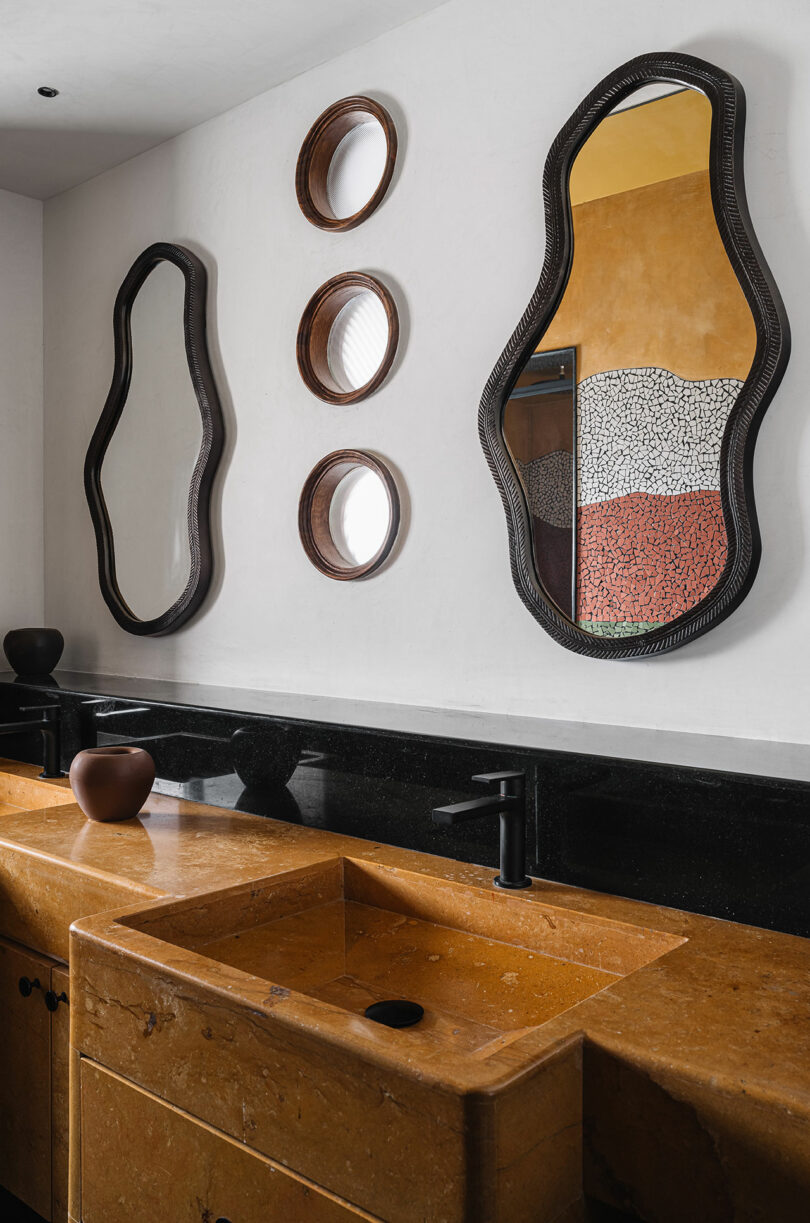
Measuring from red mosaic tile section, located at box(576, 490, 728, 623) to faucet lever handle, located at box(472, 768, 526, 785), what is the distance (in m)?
0.37

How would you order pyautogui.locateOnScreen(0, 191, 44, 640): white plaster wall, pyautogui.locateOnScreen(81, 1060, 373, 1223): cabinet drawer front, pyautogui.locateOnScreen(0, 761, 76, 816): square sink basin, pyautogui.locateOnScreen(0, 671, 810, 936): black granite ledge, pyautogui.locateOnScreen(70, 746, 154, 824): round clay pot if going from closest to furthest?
pyautogui.locateOnScreen(81, 1060, 373, 1223): cabinet drawer front → pyautogui.locateOnScreen(0, 671, 810, 936): black granite ledge → pyautogui.locateOnScreen(70, 746, 154, 824): round clay pot → pyautogui.locateOnScreen(0, 761, 76, 816): square sink basin → pyautogui.locateOnScreen(0, 191, 44, 640): white plaster wall

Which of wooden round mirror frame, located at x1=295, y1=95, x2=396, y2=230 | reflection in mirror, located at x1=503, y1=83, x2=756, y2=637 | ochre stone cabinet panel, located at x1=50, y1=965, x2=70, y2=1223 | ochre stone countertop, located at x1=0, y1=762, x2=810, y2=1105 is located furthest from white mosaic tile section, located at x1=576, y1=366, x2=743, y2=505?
ochre stone cabinet panel, located at x1=50, y1=965, x2=70, y2=1223

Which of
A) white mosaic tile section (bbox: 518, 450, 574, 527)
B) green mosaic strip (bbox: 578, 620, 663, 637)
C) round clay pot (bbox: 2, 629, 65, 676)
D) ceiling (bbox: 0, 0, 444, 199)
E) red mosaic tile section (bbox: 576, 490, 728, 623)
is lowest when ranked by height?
round clay pot (bbox: 2, 629, 65, 676)

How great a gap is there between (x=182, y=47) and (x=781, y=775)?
202 centimetres

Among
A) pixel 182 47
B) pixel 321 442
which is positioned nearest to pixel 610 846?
pixel 321 442

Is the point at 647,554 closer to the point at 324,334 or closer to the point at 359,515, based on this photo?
the point at 359,515

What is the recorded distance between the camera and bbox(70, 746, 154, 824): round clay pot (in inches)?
74.2

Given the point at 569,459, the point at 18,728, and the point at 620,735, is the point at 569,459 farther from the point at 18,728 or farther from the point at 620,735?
the point at 18,728

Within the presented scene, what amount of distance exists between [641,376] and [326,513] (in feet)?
2.77

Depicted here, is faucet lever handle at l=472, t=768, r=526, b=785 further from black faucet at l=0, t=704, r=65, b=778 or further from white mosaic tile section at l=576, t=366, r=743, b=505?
black faucet at l=0, t=704, r=65, b=778

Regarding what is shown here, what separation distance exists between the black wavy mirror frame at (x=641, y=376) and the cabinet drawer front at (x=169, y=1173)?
3.19 feet

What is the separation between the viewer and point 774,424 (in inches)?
60.7

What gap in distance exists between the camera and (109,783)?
189 centimetres

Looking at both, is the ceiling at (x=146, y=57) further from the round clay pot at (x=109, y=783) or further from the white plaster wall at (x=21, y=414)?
the round clay pot at (x=109, y=783)
